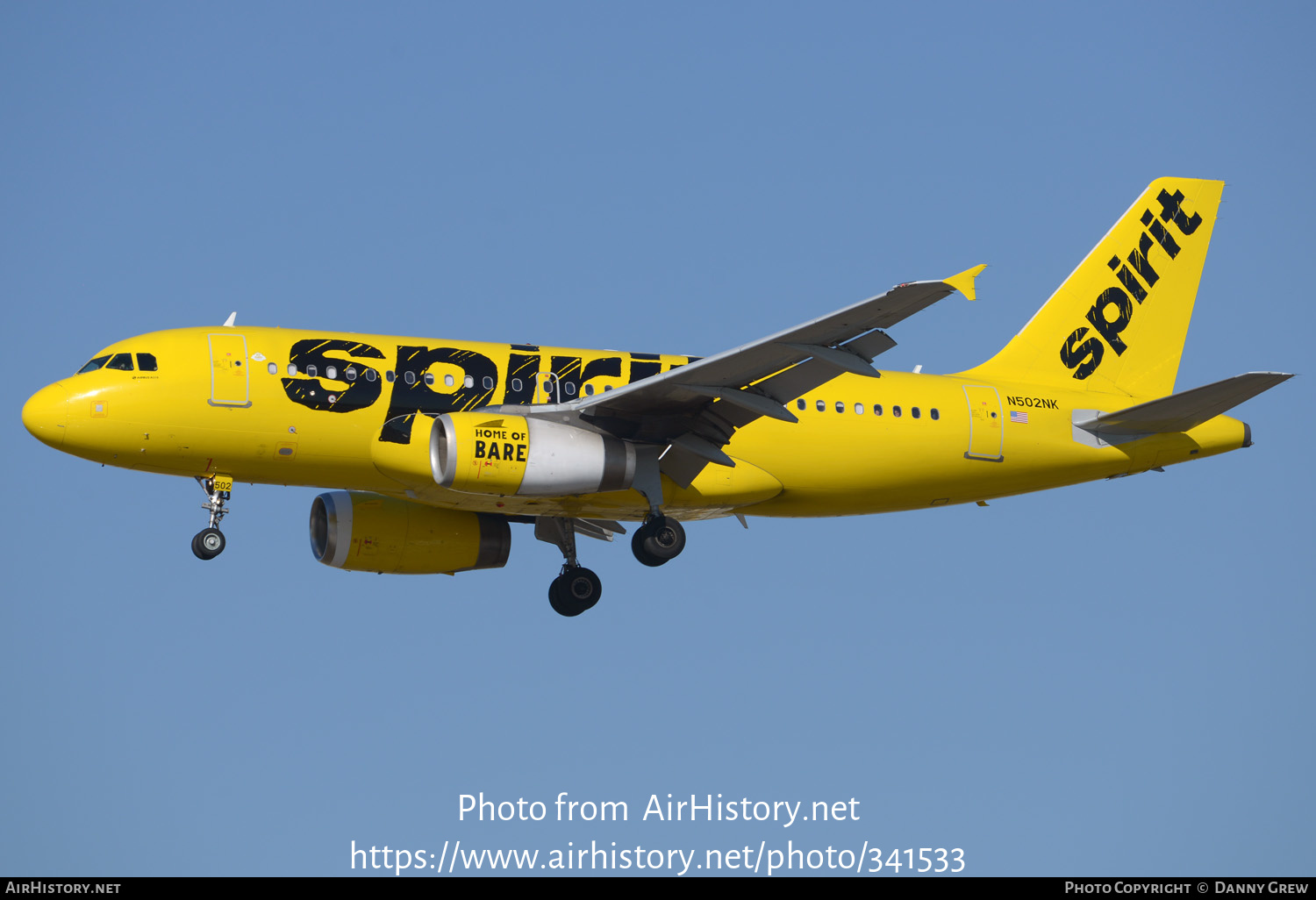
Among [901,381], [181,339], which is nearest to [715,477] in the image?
[901,381]

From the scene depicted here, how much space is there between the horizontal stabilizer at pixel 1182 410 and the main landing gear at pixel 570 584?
11.5 metres

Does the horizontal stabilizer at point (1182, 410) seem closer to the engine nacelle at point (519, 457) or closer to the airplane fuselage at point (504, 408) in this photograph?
the airplane fuselage at point (504, 408)

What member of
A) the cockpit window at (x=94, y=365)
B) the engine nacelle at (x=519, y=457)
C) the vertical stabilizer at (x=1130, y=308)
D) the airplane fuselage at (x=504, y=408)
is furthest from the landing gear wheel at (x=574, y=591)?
the cockpit window at (x=94, y=365)

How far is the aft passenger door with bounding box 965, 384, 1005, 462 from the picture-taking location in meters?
34.2

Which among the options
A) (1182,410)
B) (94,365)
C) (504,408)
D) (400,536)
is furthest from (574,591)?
(1182,410)

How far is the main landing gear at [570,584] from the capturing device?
35.2m

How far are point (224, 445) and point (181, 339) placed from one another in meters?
2.35

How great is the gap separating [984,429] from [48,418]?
19184mm

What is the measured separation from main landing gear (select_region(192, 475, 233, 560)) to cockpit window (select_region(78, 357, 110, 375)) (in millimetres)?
2813

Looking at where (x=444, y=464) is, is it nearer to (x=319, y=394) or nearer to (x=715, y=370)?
(x=319, y=394)

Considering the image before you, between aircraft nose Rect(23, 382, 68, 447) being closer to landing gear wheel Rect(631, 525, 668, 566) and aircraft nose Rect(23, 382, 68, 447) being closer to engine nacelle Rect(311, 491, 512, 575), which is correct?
engine nacelle Rect(311, 491, 512, 575)

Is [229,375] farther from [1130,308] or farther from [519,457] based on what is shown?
[1130,308]

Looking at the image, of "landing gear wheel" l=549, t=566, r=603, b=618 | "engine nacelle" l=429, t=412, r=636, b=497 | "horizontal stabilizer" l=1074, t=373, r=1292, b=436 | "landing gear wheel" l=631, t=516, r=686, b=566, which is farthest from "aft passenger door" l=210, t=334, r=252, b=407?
"horizontal stabilizer" l=1074, t=373, r=1292, b=436

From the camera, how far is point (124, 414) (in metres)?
29.6
